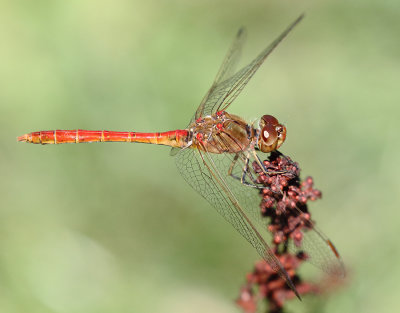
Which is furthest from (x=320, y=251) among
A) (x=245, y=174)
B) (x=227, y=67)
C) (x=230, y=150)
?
(x=227, y=67)

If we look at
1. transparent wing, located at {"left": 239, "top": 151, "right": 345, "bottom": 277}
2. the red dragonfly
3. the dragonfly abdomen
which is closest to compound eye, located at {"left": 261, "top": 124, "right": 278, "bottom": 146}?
the red dragonfly

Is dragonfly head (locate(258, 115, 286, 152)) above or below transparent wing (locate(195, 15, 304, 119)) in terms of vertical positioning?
below

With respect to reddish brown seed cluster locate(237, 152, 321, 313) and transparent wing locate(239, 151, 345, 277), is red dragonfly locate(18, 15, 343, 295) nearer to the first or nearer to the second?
transparent wing locate(239, 151, 345, 277)

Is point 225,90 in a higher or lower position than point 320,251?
higher

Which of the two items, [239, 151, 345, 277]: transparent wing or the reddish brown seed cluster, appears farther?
[239, 151, 345, 277]: transparent wing

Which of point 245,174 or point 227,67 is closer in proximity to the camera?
point 245,174

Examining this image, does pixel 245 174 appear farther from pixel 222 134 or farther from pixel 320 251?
pixel 320 251

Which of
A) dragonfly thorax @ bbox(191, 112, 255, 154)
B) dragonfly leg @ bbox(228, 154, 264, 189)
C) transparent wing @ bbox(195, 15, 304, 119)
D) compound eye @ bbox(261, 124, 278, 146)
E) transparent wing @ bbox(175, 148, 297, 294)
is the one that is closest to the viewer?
transparent wing @ bbox(175, 148, 297, 294)
